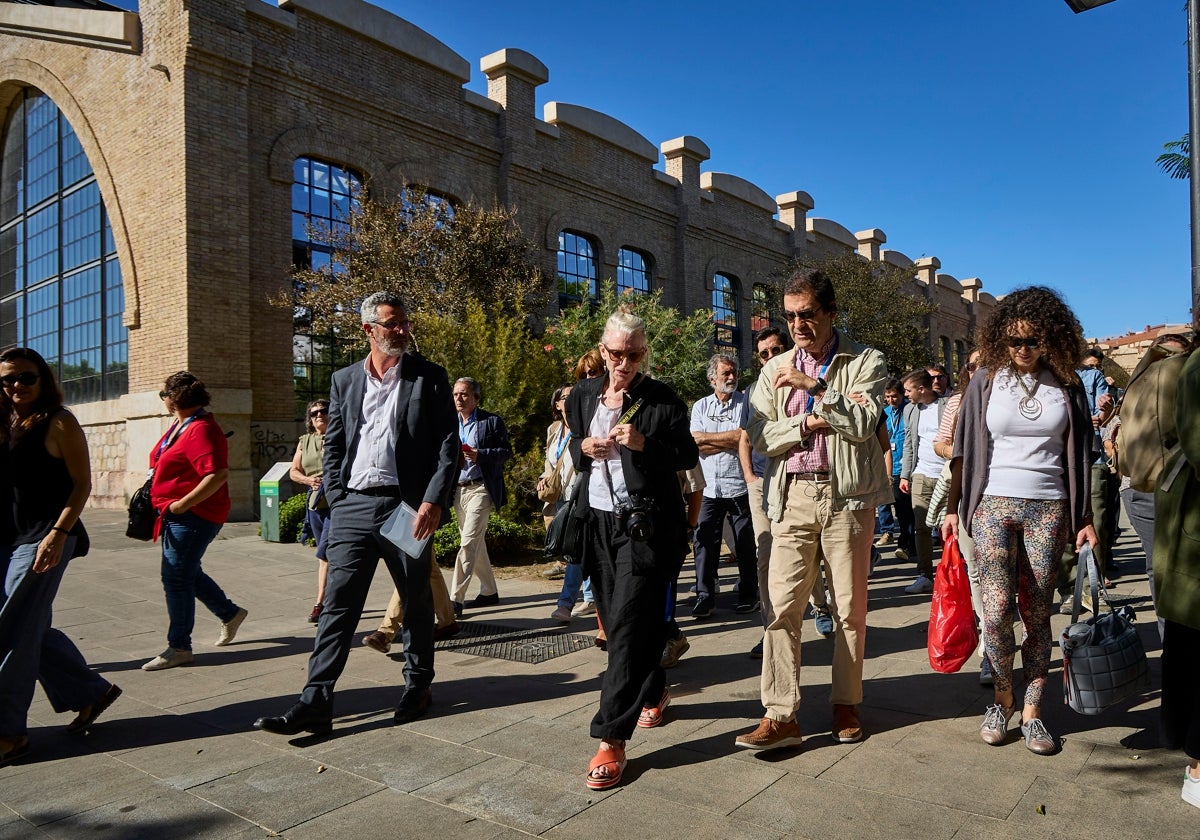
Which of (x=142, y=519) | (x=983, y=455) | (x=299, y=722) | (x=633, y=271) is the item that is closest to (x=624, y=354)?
(x=983, y=455)

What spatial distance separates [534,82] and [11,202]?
546 inches

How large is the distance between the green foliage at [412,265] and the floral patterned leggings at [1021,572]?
11089mm

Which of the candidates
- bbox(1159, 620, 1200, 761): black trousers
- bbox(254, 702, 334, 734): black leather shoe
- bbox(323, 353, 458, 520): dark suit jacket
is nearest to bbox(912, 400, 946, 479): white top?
bbox(1159, 620, 1200, 761): black trousers

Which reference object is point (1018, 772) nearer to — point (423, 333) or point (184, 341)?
point (423, 333)

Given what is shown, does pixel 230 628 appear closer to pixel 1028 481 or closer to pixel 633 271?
pixel 1028 481

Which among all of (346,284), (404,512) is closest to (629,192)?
(346,284)

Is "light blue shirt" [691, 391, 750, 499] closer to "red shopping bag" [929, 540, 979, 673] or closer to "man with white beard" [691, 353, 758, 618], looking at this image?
"man with white beard" [691, 353, 758, 618]

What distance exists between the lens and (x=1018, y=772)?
3393 millimetres

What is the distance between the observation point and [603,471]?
150 inches

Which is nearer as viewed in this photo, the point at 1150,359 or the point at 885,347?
the point at 1150,359

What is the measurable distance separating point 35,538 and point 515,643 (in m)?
3.08

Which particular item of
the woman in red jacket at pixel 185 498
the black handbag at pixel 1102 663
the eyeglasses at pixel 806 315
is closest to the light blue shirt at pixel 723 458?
the eyeglasses at pixel 806 315

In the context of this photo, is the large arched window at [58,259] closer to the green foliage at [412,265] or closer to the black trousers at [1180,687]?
the green foliage at [412,265]

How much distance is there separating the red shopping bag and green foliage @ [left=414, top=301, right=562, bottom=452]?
336 inches
